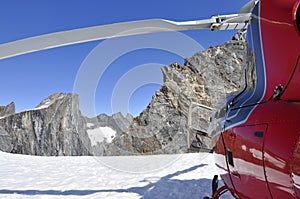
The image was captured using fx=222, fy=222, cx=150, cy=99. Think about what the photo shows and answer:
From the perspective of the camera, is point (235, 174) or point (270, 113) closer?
point (270, 113)

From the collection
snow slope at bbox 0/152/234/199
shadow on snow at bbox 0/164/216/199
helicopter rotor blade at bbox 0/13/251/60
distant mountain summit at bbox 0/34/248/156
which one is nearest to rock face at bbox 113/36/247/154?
distant mountain summit at bbox 0/34/248/156

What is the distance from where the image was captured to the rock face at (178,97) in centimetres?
2653

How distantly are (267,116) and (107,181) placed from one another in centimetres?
335

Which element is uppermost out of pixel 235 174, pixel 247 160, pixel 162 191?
pixel 247 160

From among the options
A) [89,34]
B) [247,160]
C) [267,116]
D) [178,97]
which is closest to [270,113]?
[267,116]

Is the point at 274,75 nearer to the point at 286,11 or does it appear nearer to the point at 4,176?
the point at 286,11

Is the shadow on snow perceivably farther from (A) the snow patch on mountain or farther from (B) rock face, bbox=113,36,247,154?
(A) the snow patch on mountain

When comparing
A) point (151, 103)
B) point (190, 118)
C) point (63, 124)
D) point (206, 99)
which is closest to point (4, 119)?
point (63, 124)

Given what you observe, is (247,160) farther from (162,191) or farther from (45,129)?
(45,129)

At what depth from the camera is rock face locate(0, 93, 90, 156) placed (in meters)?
44.2

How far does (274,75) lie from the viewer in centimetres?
110

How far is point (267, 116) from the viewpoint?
995 mm

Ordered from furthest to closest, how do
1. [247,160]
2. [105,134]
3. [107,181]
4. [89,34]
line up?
[105,134], [107,181], [89,34], [247,160]

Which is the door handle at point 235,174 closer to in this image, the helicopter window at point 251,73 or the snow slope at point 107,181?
the helicopter window at point 251,73
